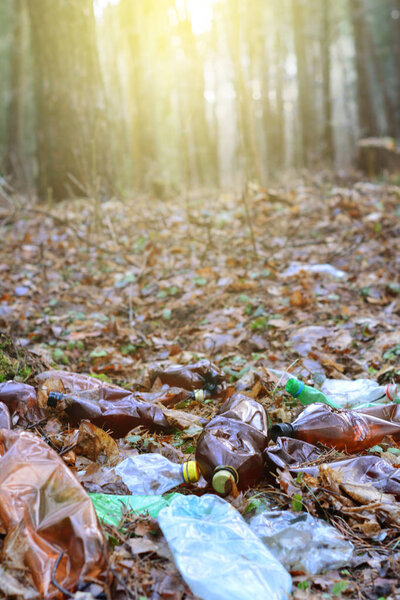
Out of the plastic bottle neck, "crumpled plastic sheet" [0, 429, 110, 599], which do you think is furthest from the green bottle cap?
"crumpled plastic sheet" [0, 429, 110, 599]

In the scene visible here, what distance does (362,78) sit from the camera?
10.7 m

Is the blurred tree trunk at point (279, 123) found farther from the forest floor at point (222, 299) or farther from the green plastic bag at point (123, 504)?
the green plastic bag at point (123, 504)

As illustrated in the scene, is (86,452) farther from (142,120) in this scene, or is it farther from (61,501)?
(142,120)

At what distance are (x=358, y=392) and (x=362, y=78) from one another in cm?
970

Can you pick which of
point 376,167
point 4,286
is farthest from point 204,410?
point 376,167

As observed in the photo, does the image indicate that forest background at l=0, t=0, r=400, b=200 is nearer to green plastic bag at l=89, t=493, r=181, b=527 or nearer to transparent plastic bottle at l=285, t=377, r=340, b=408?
transparent plastic bottle at l=285, t=377, r=340, b=408

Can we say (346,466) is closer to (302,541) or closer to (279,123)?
(302,541)

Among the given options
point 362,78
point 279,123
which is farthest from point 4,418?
point 279,123

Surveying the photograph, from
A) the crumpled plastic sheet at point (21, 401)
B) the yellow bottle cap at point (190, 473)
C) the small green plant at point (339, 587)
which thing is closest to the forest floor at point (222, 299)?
the small green plant at point (339, 587)

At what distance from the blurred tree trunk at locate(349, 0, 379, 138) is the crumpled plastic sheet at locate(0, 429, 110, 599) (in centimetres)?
1080

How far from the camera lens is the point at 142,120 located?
496 inches

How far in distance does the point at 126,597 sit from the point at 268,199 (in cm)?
679

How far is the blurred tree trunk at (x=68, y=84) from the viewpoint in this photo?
25.6ft

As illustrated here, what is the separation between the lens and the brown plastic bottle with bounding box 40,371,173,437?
8.66 ft
